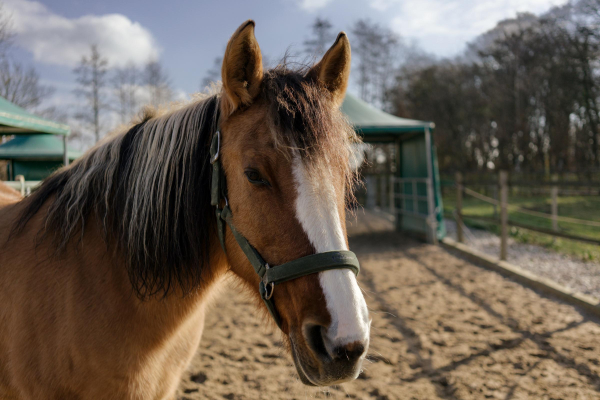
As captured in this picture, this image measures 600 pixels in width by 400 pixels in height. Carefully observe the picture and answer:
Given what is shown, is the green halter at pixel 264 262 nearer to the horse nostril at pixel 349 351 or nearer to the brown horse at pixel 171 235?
A: the brown horse at pixel 171 235

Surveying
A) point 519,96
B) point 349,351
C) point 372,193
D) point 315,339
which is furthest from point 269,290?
point 519,96

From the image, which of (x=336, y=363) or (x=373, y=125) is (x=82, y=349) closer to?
(x=336, y=363)

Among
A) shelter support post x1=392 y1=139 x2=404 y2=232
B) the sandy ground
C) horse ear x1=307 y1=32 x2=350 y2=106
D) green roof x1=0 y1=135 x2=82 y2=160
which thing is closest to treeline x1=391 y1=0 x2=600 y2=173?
shelter support post x1=392 y1=139 x2=404 y2=232

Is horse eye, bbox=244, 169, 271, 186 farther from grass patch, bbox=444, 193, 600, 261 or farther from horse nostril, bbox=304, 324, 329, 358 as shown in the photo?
grass patch, bbox=444, 193, 600, 261

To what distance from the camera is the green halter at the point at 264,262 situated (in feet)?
3.68

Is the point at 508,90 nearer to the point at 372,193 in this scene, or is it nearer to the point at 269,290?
the point at 372,193

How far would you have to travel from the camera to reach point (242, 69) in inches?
53.6

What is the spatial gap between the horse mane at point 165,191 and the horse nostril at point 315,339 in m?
0.60

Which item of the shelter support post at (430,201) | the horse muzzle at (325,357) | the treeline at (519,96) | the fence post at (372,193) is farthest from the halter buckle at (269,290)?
the fence post at (372,193)

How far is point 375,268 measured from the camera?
6.96 m

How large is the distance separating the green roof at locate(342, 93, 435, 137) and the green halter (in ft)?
25.6

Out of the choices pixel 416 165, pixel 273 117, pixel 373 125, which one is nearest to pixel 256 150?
pixel 273 117

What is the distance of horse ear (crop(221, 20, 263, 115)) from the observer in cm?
130

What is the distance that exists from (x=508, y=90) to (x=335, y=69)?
22.3 meters
